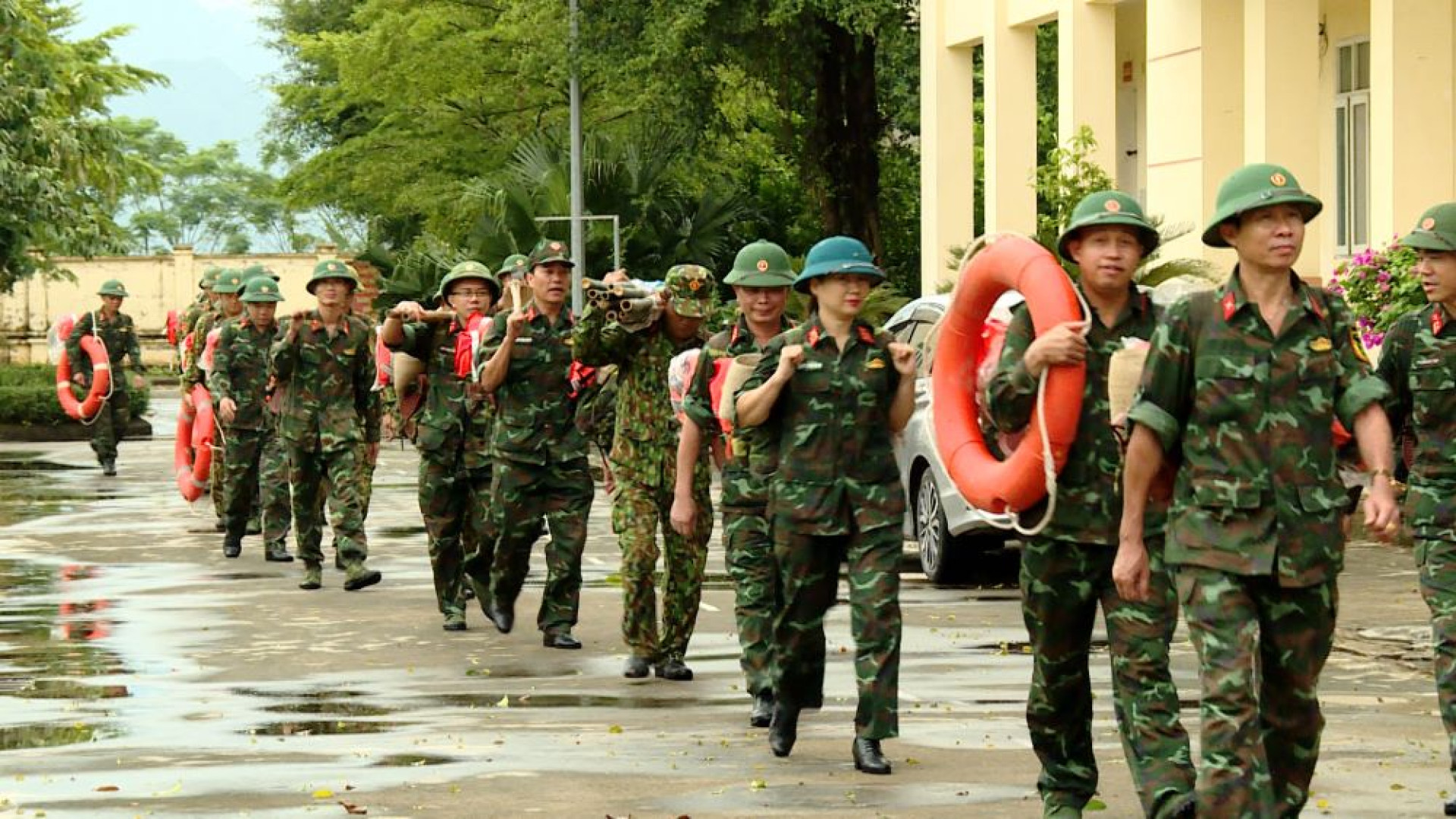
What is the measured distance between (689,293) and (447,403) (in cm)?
303

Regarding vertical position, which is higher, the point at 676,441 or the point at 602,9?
the point at 602,9

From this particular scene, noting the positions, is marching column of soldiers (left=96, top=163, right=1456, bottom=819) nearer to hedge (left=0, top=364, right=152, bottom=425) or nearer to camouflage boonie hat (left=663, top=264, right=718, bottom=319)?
camouflage boonie hat (left=663, top=264, right=718, bottom=319)

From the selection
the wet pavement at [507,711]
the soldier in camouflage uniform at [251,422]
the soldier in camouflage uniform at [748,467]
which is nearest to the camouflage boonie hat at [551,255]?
the wet pavement at [507,711]

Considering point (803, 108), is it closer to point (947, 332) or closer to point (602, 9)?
point (602, 9)

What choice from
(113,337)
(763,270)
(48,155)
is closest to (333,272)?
(763,270)

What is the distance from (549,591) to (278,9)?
66414 mm

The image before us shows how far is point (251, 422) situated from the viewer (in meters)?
20.2

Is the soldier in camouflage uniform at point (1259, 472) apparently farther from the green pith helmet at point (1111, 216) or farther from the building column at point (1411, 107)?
the building column at point (1411, 107)

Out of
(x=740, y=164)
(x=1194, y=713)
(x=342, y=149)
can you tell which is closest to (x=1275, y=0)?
(x=1194, y=713)

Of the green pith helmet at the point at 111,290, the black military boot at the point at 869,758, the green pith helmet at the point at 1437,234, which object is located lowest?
the black military boot at the point at 869,758

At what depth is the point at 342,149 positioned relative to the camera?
54250 mm

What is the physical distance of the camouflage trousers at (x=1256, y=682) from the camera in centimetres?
717

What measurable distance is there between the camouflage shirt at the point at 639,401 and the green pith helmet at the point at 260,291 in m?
7.36

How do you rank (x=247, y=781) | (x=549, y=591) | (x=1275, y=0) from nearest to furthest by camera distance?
(x=247, y=781) → (x=549, y=591) → (x=1275, y=0)
